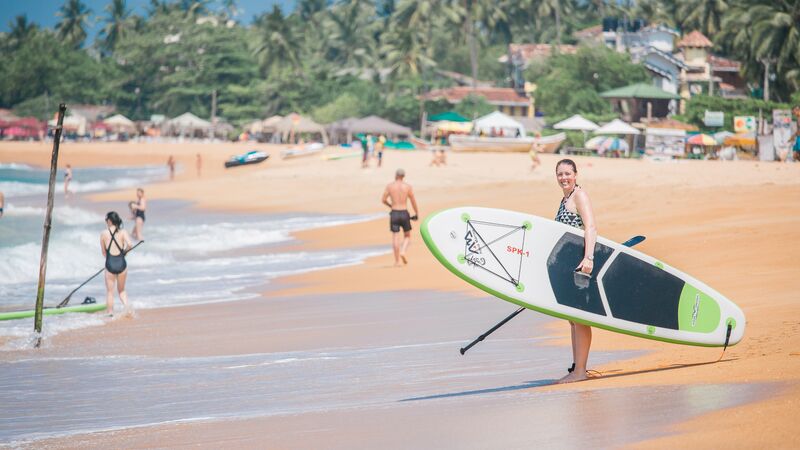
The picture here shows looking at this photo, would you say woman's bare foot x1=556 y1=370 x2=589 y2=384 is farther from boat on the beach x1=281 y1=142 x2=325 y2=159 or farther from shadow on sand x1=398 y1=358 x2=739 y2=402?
boat on the beach x1=281 y1=142 x2=325 y2=159

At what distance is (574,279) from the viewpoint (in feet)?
21.7

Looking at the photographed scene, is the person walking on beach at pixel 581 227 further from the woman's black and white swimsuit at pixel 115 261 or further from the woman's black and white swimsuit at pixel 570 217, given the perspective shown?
the woman's black and white swimsuit at pixel 115 261

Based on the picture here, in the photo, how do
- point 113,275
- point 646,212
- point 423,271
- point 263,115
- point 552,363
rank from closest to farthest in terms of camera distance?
point 552,363, point 113,275, point 423,271, point 646,212, point 263,115

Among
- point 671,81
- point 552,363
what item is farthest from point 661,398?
point 671,81

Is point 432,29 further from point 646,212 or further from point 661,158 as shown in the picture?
point 646,212

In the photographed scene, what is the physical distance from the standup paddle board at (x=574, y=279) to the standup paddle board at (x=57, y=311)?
19.8 ft

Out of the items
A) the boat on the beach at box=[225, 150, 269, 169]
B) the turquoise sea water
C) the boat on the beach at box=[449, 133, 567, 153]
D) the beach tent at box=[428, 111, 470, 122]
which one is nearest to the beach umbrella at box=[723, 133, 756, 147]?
the boat on the beach at box=[449, 133, 567, 153]

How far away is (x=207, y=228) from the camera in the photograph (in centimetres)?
2477

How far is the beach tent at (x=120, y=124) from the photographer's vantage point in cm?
8819

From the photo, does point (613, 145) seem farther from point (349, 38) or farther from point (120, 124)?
point (349, 38)

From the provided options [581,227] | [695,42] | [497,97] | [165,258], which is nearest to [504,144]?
[695,42]

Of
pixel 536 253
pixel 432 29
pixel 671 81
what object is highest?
pixel 432 29

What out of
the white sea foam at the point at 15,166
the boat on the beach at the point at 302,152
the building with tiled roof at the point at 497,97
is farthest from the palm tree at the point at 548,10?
the white sea foam at the point at 15,166

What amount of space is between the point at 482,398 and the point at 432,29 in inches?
3750
